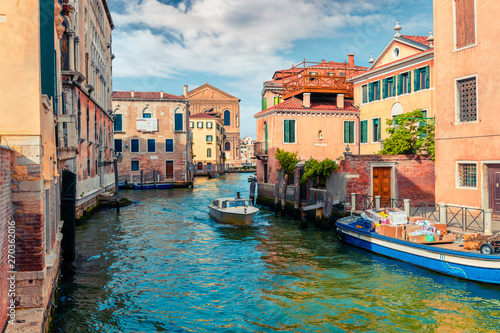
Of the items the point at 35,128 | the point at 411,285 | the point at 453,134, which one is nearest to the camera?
the point at 35,128

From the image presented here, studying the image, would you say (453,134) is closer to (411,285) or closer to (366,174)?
(366,174)

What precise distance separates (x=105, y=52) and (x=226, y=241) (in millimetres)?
21559

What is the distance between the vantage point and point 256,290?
930 cm

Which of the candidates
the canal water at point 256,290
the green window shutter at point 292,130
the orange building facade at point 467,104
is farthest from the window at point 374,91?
the canal water at point 256,290

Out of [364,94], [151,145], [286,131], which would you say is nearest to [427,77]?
[364,94]

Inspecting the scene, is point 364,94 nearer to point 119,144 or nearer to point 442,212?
point 442,212

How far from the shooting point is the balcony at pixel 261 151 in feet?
85.0

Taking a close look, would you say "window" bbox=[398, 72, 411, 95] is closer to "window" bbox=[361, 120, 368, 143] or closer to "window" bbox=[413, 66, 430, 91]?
"window" bbox=[413, 66, 430, 91]

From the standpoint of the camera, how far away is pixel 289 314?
25.9 feet

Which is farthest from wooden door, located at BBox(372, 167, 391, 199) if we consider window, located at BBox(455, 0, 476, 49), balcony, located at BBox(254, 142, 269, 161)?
balcony, located at BBox(254, 142, 269, 161)

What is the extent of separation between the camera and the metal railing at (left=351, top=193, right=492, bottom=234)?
34.9 ft

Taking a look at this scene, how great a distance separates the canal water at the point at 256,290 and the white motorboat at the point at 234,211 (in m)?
2.26

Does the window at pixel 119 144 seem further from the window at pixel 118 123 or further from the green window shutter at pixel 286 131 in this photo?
the green window shutter at pixel 286 131

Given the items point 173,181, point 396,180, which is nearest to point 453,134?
point 396,180
